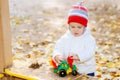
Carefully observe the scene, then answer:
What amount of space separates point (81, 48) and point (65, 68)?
27 cm

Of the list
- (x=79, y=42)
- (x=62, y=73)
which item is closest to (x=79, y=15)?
(x=79, y=42)

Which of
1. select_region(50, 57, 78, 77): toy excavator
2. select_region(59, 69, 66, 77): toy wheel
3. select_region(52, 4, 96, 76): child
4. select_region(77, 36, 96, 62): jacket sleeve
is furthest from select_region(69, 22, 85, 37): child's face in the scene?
select_region(59, 69, 66, 77): toy wheel

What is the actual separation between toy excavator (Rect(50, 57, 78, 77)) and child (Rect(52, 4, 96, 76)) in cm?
4

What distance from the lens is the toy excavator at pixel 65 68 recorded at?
10.8 ft

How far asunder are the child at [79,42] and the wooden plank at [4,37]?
0.68 meters

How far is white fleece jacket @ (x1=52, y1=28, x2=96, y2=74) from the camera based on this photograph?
10.5 feet

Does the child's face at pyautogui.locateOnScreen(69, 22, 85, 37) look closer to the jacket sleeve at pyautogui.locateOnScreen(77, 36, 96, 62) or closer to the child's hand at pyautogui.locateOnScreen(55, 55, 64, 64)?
the jacket sleeve at pyautogui.locateOnScreen(77, 36, 96, 62)

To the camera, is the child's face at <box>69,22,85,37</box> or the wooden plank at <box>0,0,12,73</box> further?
the wooden plank at <box>0,0,12,73</box>

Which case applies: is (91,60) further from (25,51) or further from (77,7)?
(25,51)

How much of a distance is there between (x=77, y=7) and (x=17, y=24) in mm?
3449

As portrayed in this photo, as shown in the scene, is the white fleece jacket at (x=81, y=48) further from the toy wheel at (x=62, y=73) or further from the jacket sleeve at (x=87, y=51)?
the toy wheel at (x=62, y=73)

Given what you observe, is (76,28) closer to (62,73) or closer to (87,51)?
(87,51)

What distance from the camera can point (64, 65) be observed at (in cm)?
328

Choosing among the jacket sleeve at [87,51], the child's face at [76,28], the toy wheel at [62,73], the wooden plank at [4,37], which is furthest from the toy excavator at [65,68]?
the wooden plank at [4,37]
